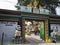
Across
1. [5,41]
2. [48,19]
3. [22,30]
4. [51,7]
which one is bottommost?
[5,41]

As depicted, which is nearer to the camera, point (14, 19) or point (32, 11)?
point (14, 19)

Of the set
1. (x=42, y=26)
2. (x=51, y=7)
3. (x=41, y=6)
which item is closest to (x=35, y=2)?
(x=41, y=6)

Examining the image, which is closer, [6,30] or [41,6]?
[6,30]

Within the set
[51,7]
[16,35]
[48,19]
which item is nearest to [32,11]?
[48,19]

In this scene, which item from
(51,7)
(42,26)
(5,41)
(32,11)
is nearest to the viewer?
(5,41)

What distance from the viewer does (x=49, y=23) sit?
48.1 ft

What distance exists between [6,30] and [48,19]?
4.44 meters

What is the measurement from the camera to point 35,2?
63.1 ft

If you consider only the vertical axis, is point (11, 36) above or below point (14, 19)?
below

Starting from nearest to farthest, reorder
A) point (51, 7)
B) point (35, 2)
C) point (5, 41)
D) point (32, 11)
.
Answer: point (5, 41), point (32, 11), point (35, 2), point (51, 7)

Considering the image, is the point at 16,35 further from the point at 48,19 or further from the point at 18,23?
the point at 48,19

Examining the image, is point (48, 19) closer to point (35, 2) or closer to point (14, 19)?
point (14, 19)

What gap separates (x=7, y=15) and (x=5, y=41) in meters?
2.22

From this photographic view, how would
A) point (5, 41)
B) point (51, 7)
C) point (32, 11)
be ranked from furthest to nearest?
point (51, 7) < point (32, 11) < point (5, 41)
